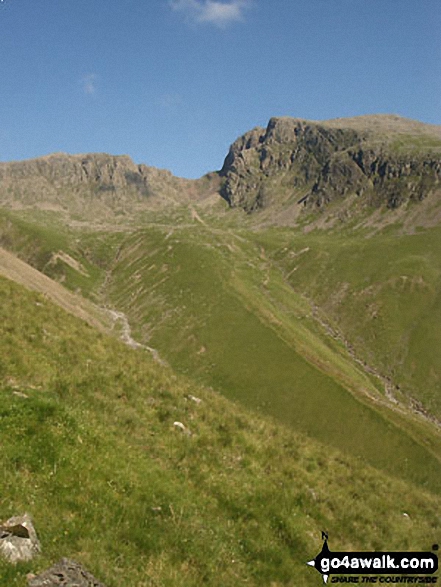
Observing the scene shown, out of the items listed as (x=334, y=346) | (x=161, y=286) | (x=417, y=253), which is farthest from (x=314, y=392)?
(x=417, y=253)

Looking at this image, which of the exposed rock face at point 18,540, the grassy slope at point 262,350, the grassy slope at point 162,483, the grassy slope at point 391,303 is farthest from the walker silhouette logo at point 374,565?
the grassy slope at point 391,303

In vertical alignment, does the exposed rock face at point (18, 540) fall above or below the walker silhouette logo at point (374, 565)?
above

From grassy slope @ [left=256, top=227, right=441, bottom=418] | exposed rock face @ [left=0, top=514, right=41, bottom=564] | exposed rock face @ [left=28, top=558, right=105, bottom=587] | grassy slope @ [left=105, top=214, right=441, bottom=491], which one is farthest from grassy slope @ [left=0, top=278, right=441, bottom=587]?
grassy slope @ [left=256, top=227, right=441, bottom=418]

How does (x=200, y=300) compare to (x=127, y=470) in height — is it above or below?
above

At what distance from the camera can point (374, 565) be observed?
1545 centimetres

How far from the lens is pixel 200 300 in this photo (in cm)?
13612

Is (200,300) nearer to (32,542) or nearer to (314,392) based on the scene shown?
(314,392)

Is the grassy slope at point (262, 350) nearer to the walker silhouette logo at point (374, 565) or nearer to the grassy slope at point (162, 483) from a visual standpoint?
the grassy slope at point (162, 483)

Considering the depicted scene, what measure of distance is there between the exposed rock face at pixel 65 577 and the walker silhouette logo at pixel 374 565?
8.33 meters

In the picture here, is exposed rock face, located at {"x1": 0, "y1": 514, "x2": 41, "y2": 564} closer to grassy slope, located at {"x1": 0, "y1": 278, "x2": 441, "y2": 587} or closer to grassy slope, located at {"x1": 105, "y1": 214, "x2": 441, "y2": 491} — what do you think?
grassy slope, located at {"x1": 0, "y1": 278, "x2": 441, "y2": 587}

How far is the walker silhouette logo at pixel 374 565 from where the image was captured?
1435cm

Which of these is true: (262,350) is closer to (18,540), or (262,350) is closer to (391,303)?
(391,303)

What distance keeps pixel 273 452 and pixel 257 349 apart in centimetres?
8088

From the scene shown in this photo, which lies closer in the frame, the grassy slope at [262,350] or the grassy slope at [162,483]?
the grassy slope at [162,483]
